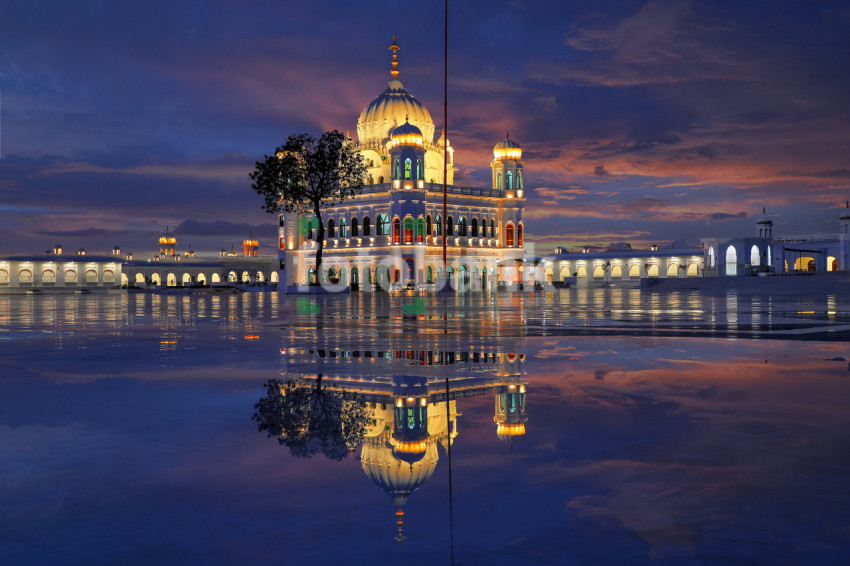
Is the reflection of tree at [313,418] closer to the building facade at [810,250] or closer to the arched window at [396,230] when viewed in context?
the arched window at [396,230]

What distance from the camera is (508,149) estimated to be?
85938 millimetres

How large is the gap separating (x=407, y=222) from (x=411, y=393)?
69.5 m

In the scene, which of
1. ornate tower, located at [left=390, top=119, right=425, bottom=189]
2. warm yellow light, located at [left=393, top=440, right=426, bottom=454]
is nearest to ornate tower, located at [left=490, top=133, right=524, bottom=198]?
ornate tower, located at [left=390, top=119, right=425, bottom=189]

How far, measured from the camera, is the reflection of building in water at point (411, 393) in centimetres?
418

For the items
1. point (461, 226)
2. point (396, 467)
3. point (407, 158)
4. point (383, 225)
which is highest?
point (407, 158)

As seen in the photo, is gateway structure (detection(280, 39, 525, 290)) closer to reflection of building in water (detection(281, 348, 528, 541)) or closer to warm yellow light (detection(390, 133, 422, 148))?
warm yellow light (detection(390, 133, 422, 148))

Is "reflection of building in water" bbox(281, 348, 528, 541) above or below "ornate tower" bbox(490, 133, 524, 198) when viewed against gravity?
below

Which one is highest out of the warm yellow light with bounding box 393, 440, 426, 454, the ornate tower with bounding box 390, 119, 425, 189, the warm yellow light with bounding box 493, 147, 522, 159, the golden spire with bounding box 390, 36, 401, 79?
the golden spire with bounding box 390, 36, 401, 79

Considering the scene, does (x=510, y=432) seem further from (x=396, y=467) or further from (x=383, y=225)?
(x=383, y=225)

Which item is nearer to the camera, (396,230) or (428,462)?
(428,462)

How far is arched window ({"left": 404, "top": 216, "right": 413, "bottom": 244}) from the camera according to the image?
249ft

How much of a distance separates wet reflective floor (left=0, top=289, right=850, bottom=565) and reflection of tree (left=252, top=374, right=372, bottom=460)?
3 cm

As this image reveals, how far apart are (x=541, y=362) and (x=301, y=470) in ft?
18.7

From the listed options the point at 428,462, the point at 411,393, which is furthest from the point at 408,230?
the point at 428,462
